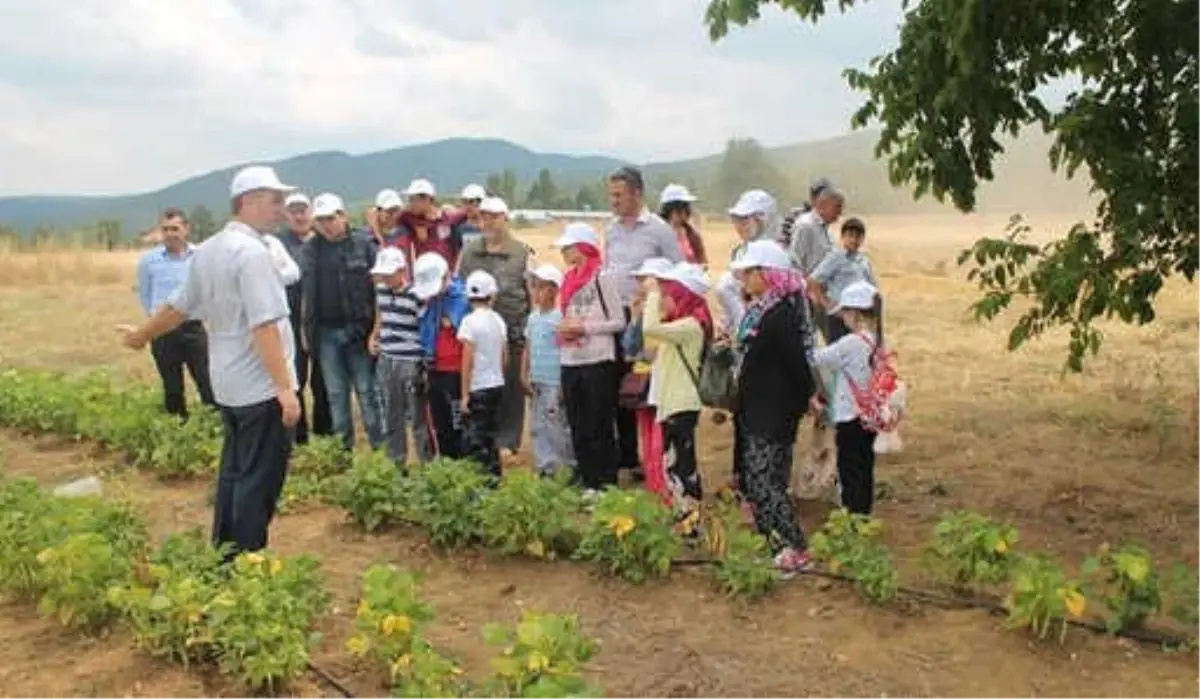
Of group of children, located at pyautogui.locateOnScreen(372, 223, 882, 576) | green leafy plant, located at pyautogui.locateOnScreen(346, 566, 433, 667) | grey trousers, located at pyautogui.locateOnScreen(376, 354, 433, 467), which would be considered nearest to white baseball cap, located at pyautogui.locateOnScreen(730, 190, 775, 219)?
group of children, located at pyautogui.locateOnScreen(372, 223, 882, 576)

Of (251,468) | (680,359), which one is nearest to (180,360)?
(251,468)

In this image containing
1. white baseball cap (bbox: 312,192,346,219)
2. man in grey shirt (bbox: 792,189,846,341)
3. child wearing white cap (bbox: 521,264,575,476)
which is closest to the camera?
child wearing white cap (bbox: 521,264,575,476)

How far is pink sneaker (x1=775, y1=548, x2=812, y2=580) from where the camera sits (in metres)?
5.62

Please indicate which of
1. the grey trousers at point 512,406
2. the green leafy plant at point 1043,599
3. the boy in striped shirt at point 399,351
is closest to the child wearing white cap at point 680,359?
the grey trousers at point 512,406

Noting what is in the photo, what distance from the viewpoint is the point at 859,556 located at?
5.34 metres

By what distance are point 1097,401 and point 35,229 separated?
26922mm

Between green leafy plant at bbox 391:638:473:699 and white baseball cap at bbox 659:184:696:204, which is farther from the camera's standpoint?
white baseball cap at bbox 659:184:696:204

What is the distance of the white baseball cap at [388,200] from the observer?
8.59 meters

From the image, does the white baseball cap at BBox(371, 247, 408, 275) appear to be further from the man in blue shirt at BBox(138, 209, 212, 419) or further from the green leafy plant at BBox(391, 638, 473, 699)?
the green leafy plant at BBox(391, 638, 473, 699)

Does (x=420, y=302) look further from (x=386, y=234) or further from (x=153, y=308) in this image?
(x=153, y=308)

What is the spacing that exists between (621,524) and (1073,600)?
6.00 ft

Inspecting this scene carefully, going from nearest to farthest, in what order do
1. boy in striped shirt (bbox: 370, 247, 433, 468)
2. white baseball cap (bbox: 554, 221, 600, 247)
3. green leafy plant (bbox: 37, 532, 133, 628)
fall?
1. green leafy plant (bbox: 37, 532, 133, 628)
2. white baseball cap (bbox: 554, 221, 600, 247)
3. boy in striped shirt (bbox: 370, 247, 433, 468)

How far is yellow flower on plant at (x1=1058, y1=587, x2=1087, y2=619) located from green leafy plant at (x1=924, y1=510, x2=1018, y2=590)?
36 cm

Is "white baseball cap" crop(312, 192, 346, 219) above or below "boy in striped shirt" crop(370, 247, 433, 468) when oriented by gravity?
above
